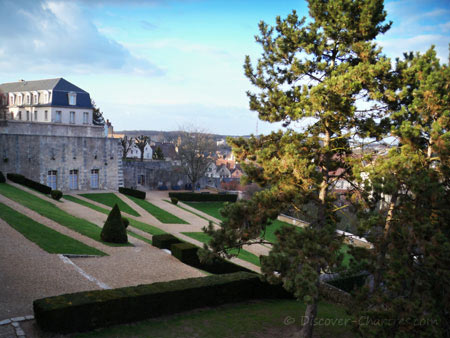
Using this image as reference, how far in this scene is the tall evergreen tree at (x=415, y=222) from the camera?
21.5 ft

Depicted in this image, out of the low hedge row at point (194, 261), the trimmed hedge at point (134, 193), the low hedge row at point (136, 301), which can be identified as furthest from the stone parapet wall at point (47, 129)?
the low hedge row at point (136, 301)

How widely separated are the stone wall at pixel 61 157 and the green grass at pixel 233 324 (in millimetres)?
23681

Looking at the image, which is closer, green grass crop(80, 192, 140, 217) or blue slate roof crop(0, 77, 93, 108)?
green grass crop(80, 192, 140, 217)

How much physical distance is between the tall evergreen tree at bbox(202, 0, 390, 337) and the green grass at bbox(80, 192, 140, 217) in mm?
18883

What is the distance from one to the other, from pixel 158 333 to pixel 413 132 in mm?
7018

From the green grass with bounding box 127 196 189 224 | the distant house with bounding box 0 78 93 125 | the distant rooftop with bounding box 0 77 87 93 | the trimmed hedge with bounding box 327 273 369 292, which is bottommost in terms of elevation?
the trimmed hedge with bounding box 327 273 369 292

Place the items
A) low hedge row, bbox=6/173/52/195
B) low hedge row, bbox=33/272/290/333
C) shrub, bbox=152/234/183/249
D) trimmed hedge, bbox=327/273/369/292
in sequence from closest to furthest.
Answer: low hedge row, bbox=33/272/290/333 < trimmed hedge, bbox=327/273/369/292 < shrub, bbox=152/234/183/249 < low hedge row, bbox=6/173/52/195

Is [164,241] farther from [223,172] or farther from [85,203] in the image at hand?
[223,172]

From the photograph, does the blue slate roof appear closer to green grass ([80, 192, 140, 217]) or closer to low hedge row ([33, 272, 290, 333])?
green grass ([80, 192, 140, 217])

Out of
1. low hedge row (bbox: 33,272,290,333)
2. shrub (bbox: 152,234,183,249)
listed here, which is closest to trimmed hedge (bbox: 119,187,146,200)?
shrub (bbox: 152,234,183,249)

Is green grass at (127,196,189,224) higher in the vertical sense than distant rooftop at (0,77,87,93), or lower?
lower

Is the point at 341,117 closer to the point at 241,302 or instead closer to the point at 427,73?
the point at 427,73

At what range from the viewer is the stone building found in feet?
91.9

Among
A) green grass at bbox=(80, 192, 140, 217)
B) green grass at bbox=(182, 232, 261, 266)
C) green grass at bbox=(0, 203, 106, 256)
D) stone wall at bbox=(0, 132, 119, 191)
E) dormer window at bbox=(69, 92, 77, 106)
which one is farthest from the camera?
dormer window at bbox=(69, 92, 77, 106)
